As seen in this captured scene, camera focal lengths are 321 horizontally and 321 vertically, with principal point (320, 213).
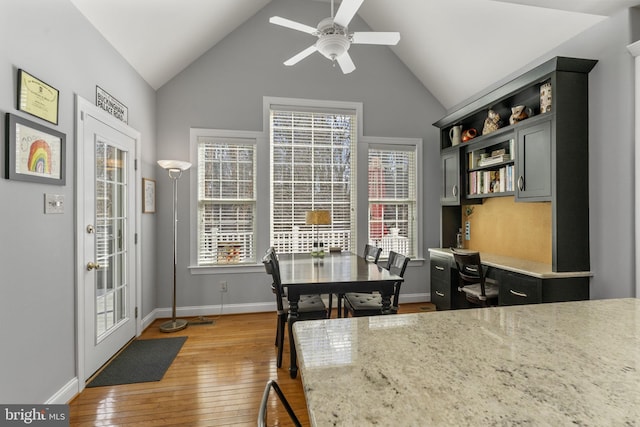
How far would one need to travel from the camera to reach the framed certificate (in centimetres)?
185

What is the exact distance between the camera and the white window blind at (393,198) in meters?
4.58

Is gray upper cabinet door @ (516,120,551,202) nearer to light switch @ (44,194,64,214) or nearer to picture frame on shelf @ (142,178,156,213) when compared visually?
light switch @ (44,194,64,214)

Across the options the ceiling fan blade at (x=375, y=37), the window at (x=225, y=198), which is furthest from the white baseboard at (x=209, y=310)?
the ceiling fan blade at (x=375, y=37)

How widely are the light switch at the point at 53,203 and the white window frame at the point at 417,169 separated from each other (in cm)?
326

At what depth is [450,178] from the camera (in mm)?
4242

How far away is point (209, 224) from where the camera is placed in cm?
417

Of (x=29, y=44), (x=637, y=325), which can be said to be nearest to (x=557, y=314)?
(x=637, y=325)

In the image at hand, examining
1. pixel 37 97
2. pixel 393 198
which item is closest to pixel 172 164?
pixel 37 97

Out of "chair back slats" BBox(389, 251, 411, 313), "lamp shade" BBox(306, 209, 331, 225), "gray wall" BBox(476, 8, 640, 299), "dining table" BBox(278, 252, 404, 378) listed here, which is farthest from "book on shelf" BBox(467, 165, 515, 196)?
"lamp shade" BBox(306, 209, 331, 225)

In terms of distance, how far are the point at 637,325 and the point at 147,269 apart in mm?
4061

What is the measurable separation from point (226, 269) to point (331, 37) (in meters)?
3.00

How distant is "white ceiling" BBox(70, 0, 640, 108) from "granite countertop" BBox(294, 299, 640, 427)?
7.69 ft

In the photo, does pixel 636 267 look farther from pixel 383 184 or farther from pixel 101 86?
pixel 101 86

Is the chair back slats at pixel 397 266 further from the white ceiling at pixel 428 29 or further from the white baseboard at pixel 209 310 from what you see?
the white ceiling at pixel 428 29
